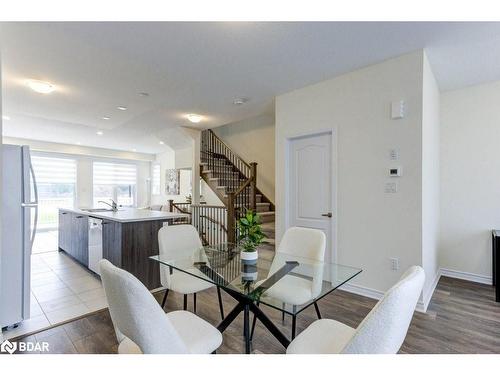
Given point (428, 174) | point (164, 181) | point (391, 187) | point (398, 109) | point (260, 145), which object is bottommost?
point (391, 187)

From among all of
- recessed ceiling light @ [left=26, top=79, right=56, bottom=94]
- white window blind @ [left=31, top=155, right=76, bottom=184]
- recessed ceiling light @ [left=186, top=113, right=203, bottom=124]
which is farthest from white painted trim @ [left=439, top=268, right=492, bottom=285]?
white window blind @ [left=31, top=155, right=76, bottom=184]

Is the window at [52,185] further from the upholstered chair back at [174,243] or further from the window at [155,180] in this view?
the upholstered chair back at [174,243]

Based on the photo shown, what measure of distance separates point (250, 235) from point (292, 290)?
0.49 meters

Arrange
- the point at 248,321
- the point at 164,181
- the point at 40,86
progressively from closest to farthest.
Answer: the point at 248,321, the point at 40,86, the point at 164,181

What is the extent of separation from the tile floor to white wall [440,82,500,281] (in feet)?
15.1

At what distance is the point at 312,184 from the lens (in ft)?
11.3

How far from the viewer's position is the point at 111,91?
3547mm

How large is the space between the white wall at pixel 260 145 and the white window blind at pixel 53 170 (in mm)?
5340

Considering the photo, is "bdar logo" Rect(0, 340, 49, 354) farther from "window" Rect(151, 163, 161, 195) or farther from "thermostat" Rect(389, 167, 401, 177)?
"window" Rect(151, 163, 161, 195)

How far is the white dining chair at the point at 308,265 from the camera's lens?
172 cm

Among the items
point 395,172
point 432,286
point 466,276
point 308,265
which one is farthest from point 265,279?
point 466,276

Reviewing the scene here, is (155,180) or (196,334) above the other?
(155,180)

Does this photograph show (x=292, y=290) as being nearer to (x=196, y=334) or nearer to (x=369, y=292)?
(x=196, y=334)

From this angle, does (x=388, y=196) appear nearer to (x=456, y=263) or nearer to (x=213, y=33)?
(x=456, y=263)
